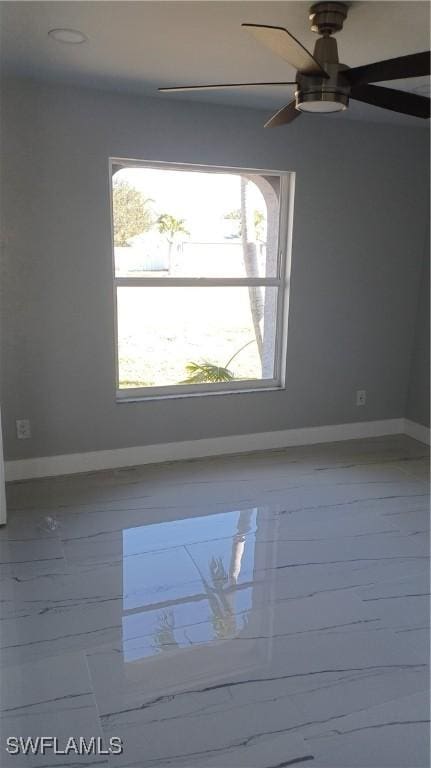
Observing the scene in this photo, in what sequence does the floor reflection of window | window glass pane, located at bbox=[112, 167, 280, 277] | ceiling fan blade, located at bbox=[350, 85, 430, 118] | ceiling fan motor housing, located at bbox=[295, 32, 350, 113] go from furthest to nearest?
window glass pane, located at bbox=[112, 167, 280, 277] → the floor reflection of window → ceiling fan blade, located at bbox=[350, 85, 430, 118] → ceiling fan motor housing, located at bbox=[295, 32, 350, 113]

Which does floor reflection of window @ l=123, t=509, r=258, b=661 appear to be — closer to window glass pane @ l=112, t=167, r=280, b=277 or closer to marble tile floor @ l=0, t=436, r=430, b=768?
marble tile floor @ l=0, t=436, r=430, b=768

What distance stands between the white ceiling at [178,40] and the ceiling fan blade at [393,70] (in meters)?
0.32

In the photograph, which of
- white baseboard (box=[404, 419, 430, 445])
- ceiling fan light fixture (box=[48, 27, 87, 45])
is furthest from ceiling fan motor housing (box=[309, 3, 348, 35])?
white baseboard (box=[404, 419, 430, 445])

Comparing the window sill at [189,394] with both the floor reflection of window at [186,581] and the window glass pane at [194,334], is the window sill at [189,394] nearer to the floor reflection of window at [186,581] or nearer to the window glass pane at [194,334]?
the window glass pane at [194,334]

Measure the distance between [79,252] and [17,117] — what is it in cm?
82

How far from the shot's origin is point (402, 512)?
129 inches

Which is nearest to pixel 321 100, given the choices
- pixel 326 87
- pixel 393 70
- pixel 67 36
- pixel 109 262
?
pixel 326 87

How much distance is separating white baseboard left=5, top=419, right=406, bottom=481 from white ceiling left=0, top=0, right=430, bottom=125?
2.33 metres

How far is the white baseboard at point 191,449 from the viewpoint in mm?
Result: 3623

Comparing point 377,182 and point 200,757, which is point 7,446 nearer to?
point 200,757

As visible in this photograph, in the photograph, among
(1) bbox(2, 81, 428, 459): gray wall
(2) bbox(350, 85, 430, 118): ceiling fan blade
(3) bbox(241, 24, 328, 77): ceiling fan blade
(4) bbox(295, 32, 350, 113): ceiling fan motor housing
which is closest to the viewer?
(3) bbox(241, 24, 328, 77): ceiling fan blade

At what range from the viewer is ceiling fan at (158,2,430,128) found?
175 centimetres

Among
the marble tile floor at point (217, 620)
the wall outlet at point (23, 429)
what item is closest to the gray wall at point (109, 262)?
the wall outlet at point (23, 429)

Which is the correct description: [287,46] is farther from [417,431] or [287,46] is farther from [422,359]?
[417,431]
